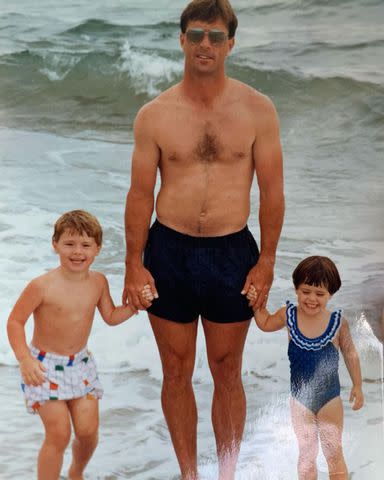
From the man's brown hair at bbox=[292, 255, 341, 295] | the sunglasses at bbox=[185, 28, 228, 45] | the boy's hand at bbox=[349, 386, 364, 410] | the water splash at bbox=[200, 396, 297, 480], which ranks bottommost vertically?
the water splash at bbox=[200, 396, 297, 480]

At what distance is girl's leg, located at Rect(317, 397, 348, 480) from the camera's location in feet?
7.66

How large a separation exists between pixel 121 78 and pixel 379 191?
0.98m

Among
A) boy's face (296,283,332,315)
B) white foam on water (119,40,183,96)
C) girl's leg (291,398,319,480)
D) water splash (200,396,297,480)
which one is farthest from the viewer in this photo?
white foam on water (119,40,183,96)

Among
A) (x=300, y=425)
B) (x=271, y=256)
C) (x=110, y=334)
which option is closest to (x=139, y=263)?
(x=271, y=256)

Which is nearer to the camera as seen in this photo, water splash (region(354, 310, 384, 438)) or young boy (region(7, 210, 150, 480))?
young boy (region(7, 210, 150, 480))

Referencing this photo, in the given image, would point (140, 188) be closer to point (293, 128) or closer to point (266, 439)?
point (266, 439)

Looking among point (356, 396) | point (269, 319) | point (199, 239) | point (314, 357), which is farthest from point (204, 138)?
point (356, 396)

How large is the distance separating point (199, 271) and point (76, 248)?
283 mm

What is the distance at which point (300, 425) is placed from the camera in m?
2.37

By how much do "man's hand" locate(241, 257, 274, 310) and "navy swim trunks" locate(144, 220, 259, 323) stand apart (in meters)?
0.01

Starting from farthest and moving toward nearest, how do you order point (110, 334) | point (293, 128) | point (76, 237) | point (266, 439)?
point (293, 128), point (110, 334), point (266, 439), point (76, 237)

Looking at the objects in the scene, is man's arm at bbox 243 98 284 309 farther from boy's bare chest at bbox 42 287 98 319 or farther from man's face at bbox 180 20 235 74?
boy's bare chest at bbox 42 287 98 319

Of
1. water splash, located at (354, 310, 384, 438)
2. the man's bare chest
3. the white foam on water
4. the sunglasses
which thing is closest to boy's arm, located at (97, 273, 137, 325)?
the man's bare chest

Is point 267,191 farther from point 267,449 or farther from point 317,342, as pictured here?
point 267,449
